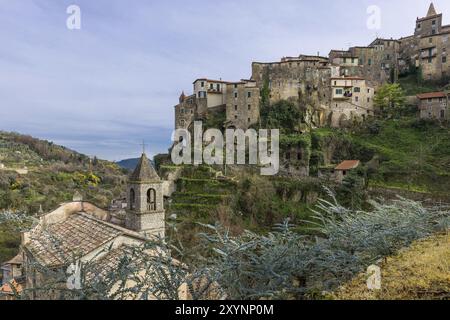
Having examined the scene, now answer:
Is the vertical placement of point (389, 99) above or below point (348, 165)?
above

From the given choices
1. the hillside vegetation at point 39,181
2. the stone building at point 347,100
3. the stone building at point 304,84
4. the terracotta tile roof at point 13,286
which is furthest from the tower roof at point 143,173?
the stone building at point 347,100

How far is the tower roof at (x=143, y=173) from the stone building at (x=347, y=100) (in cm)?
3342

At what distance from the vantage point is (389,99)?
44.5m

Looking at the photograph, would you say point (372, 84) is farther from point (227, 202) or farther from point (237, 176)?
point (227, 202)

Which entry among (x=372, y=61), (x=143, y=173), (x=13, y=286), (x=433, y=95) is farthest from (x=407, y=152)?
(x=13, y=286)

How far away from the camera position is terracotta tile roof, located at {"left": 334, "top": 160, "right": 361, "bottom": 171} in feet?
112

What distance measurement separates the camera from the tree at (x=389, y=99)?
4422 centimetres

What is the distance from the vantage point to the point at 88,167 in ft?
242

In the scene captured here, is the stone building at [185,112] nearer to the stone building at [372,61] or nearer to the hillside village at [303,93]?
the hillside village at [303,93]

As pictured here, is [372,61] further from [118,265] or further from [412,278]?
[118,265]

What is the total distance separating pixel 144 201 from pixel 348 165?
25571mm

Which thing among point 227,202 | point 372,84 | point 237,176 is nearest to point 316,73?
point 372,84

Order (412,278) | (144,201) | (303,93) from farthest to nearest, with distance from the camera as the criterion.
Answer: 1. (303,93)
2. (144,201)
3. (412,278)
